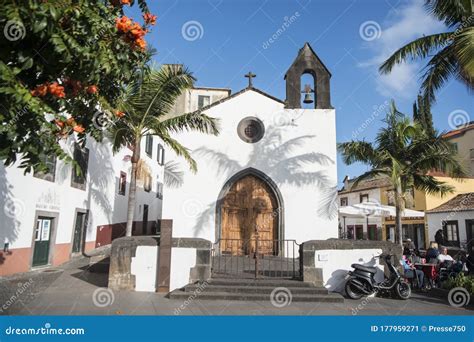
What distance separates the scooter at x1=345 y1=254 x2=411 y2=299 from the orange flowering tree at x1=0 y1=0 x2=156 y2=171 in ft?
23.2

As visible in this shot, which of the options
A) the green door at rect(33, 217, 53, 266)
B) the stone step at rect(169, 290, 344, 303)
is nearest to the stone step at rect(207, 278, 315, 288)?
the stone step at rect(169, 290, 344, 303)

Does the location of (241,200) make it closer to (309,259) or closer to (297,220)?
(297,220)

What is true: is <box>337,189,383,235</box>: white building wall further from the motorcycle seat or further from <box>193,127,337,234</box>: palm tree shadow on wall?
the motorcycle seat

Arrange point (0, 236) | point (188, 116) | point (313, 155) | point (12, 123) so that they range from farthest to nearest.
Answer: point (313, 155)
point (188, 116)
point (0, 236)
point (12, 123)

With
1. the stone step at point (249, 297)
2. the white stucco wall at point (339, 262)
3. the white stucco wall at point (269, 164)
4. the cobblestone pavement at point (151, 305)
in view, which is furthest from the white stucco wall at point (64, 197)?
the white stucco wall at point (339, 262)

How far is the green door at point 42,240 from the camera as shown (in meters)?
11.8

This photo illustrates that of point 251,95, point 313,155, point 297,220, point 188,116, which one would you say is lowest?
point 297,220

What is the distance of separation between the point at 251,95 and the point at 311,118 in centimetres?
262

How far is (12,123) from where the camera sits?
3750mm

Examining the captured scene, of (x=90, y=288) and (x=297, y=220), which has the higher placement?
(x=297, y=220)

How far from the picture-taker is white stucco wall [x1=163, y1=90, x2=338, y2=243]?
12672 mm

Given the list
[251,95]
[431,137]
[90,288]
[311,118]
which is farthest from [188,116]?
[431,137]

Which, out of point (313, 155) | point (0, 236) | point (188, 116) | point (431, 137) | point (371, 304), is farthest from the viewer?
point (313, 155)

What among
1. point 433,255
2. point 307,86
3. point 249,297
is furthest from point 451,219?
point 249,297
